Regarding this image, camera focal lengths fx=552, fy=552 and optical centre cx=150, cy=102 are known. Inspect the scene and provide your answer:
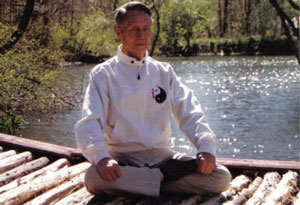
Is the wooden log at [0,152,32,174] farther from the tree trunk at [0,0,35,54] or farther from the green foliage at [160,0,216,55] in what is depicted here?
the green foliage at [160,0,216,55]

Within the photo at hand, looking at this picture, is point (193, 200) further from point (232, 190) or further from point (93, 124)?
point (93, 124)

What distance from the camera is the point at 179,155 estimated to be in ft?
11.4

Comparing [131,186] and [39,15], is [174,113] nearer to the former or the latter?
[131,186]

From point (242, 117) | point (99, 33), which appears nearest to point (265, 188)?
point (242, 117)

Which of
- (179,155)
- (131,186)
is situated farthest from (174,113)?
(131,186)

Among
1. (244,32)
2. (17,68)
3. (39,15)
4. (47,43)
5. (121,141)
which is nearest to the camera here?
(121,141)

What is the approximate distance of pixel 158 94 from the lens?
11.1 ft

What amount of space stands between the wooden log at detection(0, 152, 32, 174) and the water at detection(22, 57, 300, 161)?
20.9 feet

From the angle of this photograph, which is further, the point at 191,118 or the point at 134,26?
the point at 191,118

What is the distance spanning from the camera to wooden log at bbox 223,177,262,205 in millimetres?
3280

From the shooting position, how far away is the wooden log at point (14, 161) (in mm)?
4105

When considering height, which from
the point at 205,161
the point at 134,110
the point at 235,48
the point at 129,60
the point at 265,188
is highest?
the point at 129,60

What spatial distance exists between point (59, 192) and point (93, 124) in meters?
0.57

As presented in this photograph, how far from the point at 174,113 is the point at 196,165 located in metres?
0.42
